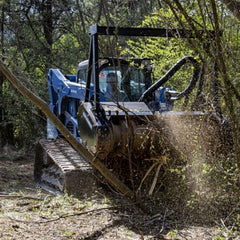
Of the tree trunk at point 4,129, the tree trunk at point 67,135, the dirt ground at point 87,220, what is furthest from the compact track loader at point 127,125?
the tree trunk at point 4,129

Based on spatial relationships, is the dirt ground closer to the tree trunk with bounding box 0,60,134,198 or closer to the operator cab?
the tree trunk with bounding box 0,60,134,198

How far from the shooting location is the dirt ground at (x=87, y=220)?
490cm

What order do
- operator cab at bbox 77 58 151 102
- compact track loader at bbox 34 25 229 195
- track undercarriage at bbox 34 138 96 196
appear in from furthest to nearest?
operator cab at bbox 77 58 151 102 < track undercarriage at bbox 34 138 96 196 < compact track loader at bbox 34 25 229 195

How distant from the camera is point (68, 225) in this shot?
5258 mm

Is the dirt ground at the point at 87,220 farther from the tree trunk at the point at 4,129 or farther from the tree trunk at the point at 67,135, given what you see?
the tree trunk at the point at 4,129

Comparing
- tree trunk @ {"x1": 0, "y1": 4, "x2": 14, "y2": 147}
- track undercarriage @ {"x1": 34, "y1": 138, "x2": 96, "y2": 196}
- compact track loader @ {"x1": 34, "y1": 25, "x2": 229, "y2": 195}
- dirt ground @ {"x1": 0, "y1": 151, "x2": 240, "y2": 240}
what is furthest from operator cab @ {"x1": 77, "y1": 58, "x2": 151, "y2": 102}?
tree trunk @ {"x1": 0, "y1": 4, "x2": 14, "y2": 147}

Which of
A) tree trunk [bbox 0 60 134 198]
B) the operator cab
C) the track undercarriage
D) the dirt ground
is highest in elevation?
the operator cab

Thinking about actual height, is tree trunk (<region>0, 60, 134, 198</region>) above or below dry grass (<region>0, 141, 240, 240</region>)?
above

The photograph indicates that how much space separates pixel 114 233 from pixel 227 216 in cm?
126

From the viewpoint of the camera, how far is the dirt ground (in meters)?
4.90

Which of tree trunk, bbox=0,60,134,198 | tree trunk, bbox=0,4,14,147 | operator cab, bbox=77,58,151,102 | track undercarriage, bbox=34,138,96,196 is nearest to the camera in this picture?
tree trunk, bbox=0,60,134,198

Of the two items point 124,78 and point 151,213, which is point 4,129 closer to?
point 124,78

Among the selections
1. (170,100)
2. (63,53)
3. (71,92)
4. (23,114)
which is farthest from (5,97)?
(170,100)

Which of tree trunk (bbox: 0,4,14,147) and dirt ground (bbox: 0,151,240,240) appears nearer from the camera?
dirt ground (bbox: 0,151,240,240)
